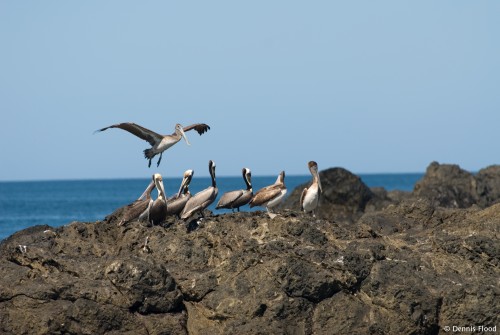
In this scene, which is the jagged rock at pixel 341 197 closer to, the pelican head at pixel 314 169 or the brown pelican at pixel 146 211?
the pelican head at pixel 314 169

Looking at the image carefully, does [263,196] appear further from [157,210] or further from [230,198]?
[157,210]

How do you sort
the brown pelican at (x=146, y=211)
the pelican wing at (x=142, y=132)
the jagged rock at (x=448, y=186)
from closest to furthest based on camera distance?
1. the brown pelican at (x=146, y=211)
2. the pelican wing at (x=142, y=132)
3. the jagged rock at (x=448, y=186)

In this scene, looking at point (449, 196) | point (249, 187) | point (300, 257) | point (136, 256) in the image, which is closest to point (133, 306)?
point (136, 256)

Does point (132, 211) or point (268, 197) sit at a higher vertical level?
point (268, 197)

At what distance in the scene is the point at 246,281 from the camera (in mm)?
12852

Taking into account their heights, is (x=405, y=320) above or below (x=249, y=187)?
below

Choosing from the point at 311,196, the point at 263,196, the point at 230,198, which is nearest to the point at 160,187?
the point at 230,198

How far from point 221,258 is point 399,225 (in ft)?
13.6

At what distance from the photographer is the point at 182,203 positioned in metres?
16.2

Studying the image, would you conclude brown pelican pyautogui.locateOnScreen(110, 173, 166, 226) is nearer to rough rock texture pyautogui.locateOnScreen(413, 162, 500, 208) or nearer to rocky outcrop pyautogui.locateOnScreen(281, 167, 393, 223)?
rocky outcrop pyautogui.locateOnScreen(281, 167, 393, 223)

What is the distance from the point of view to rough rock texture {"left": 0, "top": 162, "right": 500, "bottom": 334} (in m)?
12.5

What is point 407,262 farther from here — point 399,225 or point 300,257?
point 399,225

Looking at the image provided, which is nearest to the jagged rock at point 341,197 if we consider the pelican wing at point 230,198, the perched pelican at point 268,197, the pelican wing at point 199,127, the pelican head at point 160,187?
the pelican wing at point 199,127

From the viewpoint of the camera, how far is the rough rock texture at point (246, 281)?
1249 centimetres
